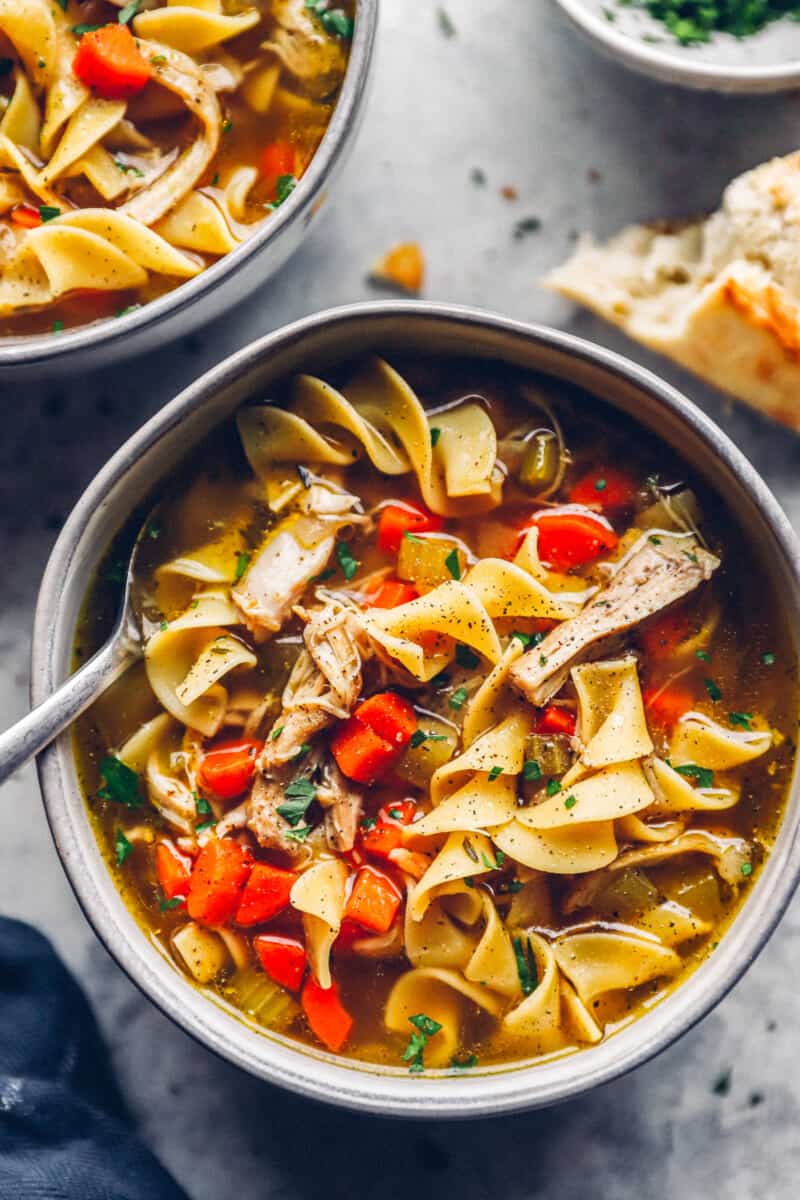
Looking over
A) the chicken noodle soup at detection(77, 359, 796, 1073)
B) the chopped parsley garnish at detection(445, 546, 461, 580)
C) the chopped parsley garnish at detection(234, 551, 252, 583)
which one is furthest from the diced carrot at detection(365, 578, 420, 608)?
the chopped parsley garnish at detection(234, 551, 252, 583)

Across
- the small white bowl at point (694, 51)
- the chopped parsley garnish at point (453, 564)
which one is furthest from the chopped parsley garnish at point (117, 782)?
the small white bowl at point (694, 51)

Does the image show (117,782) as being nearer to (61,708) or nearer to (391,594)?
(61,708)

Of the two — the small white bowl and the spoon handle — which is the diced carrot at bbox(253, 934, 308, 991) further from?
the small white bowl

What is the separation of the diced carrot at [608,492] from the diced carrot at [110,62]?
1956mm

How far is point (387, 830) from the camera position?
388 centimetres

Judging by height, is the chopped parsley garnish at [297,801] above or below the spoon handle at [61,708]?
below

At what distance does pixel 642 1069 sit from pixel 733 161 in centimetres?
332

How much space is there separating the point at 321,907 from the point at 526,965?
0.67 meters

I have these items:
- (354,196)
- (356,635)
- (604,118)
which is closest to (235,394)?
(356,635)

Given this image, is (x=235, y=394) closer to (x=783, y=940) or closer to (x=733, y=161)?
(x=733, y=161)

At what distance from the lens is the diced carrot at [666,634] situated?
390 centimetres

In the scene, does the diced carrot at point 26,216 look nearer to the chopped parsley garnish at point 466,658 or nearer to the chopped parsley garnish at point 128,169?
the chopped parsley garnish at point 128,169

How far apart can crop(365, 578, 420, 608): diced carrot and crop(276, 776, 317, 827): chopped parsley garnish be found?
611 millimetres

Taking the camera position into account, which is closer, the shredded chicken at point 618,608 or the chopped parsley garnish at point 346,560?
the shredded chicken at point 618,608
